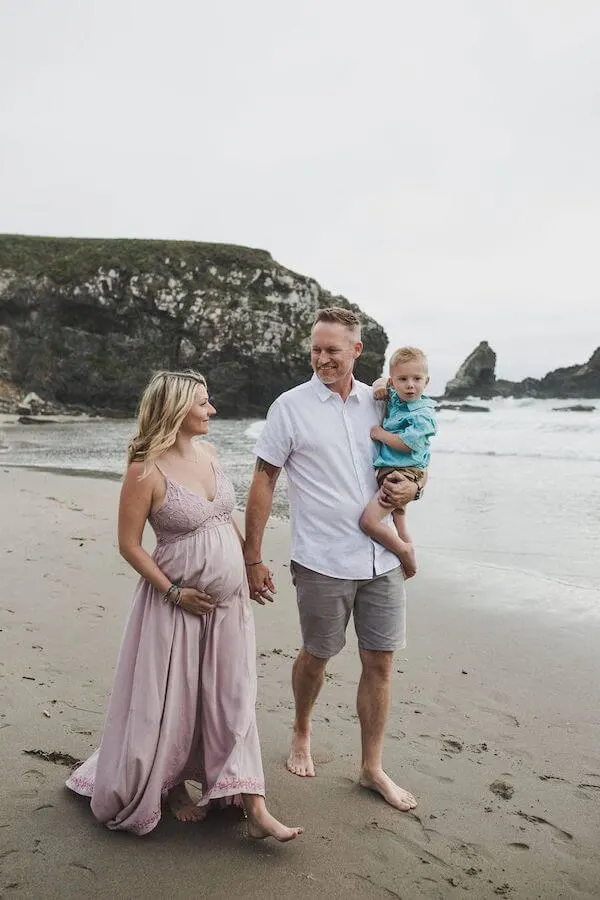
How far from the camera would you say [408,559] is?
323 centimetres

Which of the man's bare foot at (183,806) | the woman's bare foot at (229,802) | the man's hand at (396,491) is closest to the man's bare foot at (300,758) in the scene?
the woman's bare foot at (229,802)

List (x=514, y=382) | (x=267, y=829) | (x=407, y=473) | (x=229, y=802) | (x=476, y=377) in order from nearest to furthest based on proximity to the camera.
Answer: (x=267, y=829) < (x=229, y=802) < (x=407, y=473) < (x=476, y=377) < (x=514, y=382)

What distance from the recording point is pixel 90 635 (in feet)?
15.1

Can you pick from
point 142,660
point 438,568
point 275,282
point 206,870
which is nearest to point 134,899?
point 206,870

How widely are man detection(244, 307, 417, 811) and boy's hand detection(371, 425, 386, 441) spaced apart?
28mm

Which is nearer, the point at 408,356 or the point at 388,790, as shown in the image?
the point at 388,790

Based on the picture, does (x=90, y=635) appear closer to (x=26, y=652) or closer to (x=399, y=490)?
(x=26, y=652)

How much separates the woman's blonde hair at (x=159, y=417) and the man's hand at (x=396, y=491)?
2.99ft

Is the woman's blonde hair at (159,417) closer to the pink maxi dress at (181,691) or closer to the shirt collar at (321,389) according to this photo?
the pink maxi dress at (181,691)

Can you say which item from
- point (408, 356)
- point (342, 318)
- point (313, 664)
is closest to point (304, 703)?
point (313, 664)

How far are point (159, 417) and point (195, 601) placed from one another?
2.29ft

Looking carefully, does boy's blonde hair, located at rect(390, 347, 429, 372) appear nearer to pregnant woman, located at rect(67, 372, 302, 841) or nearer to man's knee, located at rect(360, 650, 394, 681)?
pregnant woman, located at rect(67, 372, 302, 841)

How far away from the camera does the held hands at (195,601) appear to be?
8.74 ft

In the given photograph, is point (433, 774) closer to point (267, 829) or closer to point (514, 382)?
point (267, 829)
